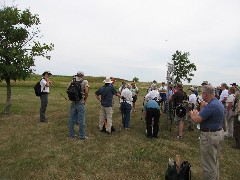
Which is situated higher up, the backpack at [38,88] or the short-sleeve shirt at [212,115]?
the backpack at [38,88]

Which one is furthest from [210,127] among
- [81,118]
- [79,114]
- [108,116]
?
[108,116]

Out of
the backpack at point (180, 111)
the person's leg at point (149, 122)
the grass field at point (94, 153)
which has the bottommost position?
the grass field at point (94, 153)

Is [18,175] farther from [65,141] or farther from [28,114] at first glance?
[28,114]

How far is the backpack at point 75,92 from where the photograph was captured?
11.5 m

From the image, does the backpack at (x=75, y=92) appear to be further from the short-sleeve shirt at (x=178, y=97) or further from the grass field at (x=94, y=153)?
the short-sleeve shirt at (x=178, y=97)

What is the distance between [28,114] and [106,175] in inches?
422

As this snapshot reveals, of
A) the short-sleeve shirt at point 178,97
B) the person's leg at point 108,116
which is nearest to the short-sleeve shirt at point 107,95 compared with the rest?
the person's leg at point 108,116

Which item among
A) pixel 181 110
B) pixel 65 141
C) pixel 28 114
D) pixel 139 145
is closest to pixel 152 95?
pixel 181 110

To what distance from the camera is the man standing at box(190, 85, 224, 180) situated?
738cm

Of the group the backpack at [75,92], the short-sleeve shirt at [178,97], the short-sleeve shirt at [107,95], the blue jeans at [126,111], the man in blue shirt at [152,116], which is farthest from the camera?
the blue jeans at [126,111]

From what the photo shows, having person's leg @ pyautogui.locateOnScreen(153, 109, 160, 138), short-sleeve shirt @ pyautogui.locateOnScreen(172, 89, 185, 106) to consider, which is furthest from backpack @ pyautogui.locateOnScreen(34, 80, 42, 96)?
short-sleeve shirt @ pyautogui.locateOnScreen(172, 89, 185, 106)

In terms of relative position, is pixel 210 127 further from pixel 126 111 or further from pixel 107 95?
pixel 126 111

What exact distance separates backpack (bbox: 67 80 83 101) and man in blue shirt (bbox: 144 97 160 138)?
325cm

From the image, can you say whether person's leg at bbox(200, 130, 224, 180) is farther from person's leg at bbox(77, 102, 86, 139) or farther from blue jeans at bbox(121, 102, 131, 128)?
blue jeans at bbox(121, 102, 131, 128)
